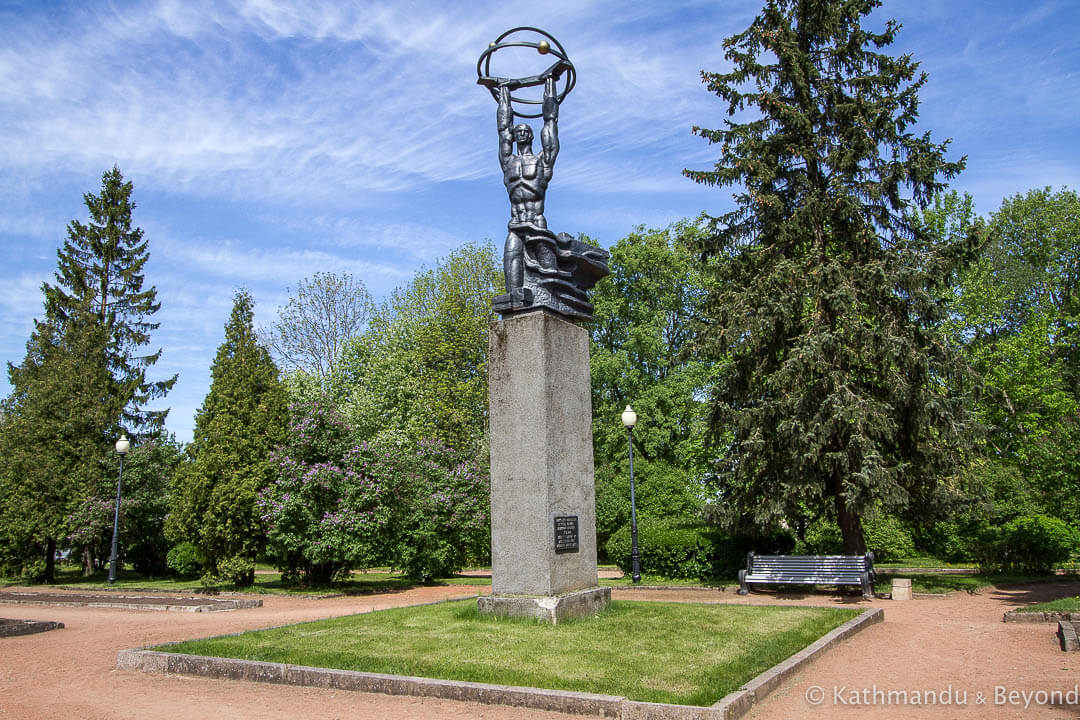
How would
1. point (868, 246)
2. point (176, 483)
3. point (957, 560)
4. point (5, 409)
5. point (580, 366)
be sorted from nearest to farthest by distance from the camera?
1. point (580, 366)
2. point (868, 246)
3. point (176, 483)
4. point (957, 560)
5. point (5, 409)

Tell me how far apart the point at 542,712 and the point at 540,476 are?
12.5 feet

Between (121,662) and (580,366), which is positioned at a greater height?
(580,366)

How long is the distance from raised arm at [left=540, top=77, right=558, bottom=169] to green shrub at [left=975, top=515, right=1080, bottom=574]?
1461 cm

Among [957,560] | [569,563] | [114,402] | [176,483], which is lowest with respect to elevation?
[957,560]

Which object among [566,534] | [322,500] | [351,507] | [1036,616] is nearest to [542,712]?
[566,534]

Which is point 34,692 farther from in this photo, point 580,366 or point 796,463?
point 796,463

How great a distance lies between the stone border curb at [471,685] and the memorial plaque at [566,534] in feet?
10.1

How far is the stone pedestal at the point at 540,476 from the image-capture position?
973 centimetres

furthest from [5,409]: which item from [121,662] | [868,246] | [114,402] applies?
[868,246]

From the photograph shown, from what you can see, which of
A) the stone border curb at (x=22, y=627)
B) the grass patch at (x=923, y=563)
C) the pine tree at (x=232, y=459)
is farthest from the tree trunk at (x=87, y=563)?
the grass patch at (x=923, y=563)

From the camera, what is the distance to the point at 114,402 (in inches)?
1150

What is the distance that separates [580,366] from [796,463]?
281 inches

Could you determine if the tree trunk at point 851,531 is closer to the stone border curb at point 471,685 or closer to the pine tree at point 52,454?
the stone border curb at point 471,685

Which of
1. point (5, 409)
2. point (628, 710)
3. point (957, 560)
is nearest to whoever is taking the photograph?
point (628, 710)
